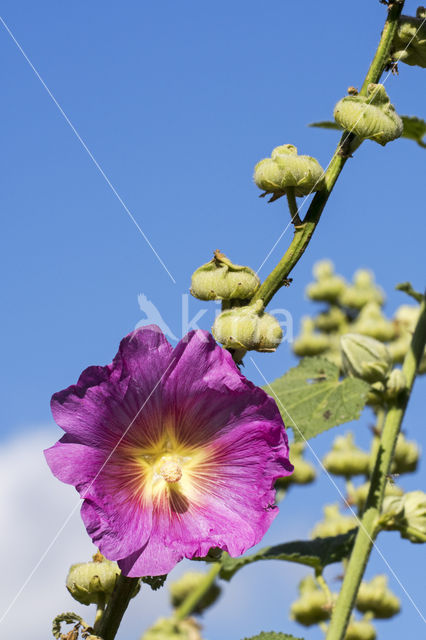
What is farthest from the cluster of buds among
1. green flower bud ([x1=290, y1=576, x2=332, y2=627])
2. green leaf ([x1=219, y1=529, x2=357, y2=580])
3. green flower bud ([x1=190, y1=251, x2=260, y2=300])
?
green flower bud ([x1=290, y1=576, x2=332, y2=627])

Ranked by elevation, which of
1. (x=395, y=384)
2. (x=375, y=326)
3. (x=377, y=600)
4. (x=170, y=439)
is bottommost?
(x=170, y=439)

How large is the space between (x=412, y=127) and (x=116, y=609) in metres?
1.97

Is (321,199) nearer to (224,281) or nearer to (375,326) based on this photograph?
(224,281)

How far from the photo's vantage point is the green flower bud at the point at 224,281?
1183 mm

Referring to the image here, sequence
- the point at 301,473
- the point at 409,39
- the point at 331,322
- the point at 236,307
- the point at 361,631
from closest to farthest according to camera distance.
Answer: the point at 236,307
the point at 409,39
the point at 361,631
the point at 301,473
the point at 331,322

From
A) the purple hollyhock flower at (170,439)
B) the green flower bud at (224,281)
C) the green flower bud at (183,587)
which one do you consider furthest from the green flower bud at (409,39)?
the green flower bud at (183,587)

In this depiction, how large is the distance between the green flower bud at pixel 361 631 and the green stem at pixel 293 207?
10.8 feet

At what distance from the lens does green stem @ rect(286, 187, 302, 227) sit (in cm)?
126

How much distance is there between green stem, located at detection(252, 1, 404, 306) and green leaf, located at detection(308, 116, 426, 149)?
1.10 metres

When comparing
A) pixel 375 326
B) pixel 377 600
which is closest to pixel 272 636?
pixel 377 600

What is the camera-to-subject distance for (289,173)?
130 centimetres

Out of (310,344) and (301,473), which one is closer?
(301,473)

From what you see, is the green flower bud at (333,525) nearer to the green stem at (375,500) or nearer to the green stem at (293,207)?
the green stem at (375,500)

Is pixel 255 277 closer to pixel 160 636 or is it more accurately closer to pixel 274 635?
pixel 274 635
